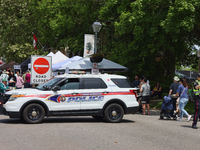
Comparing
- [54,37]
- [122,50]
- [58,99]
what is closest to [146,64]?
[122,50]

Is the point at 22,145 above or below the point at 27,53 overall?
below

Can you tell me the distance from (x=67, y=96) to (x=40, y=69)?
502 cm

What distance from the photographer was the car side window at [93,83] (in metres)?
13.0

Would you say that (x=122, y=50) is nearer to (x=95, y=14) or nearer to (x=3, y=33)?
(x=95, y=14)

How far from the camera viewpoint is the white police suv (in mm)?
12109

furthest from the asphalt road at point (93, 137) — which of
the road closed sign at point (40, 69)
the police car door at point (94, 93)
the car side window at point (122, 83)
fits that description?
the road closed sign at point (40, 69)

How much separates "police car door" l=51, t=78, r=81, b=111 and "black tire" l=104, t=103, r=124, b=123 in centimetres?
115

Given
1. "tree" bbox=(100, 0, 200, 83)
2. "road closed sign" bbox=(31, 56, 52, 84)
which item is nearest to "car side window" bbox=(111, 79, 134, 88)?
"road closed sign" bbox=(31, 56, 52, 84)

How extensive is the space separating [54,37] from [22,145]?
30.6 meters

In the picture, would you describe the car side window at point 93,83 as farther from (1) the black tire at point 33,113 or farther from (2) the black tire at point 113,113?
(1) the black tire at point 33,113

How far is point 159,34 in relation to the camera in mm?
20266

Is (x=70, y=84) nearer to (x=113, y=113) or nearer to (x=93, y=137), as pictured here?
(x=113, y=113)

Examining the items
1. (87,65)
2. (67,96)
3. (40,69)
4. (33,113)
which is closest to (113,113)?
(67,96)

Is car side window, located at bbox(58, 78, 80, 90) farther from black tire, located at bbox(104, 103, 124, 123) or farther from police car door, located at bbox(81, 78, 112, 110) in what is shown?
black tire, located at bbox(104, 103, 124, 123)
